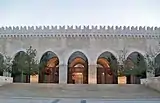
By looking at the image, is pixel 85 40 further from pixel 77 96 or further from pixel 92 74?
pixel 77 96

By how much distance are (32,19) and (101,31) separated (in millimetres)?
7698

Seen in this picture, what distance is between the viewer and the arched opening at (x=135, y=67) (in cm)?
2764

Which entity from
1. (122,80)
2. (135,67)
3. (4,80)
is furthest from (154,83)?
(122,80)

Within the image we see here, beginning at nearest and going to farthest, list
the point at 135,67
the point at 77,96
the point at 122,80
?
the point at 77,96 < the point at 135,67 < the point at 122,80

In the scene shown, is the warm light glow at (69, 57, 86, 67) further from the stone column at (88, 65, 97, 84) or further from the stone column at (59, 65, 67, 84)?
the stone column at (88, 65, 97, 84)

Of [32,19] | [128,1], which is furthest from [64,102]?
[32,19]

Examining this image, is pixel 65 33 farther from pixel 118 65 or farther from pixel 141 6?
pixel 141 6

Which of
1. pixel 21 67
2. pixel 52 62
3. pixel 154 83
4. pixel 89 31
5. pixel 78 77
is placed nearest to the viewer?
pixel 154 83

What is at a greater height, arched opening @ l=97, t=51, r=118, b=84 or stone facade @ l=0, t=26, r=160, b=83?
stone facade @ l=0, t=26, r=160, b=83

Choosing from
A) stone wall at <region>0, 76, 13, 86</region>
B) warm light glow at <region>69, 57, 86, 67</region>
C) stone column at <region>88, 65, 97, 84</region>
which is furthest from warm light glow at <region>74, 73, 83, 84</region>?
stone wall at <region>0, 76, 13, 86</region>

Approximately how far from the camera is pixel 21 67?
27828 mm

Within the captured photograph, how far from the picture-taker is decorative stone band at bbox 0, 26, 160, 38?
97.0 ft

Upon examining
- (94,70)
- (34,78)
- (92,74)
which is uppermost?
(94,70)

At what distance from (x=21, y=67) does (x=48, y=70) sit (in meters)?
5.32
